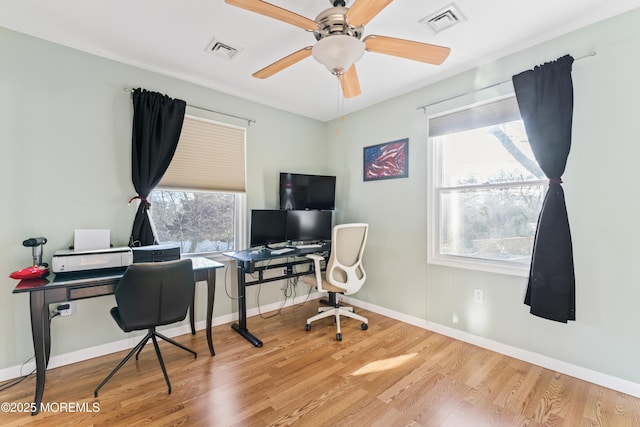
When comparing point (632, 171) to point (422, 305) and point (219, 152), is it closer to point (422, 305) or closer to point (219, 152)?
point (422, 305)

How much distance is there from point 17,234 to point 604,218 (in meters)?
4.28

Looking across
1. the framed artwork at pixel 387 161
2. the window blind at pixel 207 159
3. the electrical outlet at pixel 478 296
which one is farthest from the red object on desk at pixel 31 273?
the electrical outlet at pixel 478 296

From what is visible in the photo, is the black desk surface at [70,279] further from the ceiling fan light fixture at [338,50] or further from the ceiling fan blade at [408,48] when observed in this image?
the ceiling fan blade at [408,48]

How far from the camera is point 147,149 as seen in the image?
2562 mm

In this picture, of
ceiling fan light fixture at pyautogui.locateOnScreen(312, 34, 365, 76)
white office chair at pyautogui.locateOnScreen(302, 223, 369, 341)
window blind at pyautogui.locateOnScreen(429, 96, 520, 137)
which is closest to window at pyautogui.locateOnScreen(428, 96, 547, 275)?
window blind at pyautogui.locateOnScreen(429, 96, 520, 137)

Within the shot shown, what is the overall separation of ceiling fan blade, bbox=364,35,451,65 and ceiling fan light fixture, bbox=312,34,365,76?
0.13 m

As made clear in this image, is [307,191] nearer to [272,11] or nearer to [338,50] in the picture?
[338,50]

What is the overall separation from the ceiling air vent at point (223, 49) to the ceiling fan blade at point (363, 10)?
1208 millimetres

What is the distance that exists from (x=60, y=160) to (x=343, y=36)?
2.39 m

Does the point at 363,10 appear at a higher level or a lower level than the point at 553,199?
higher

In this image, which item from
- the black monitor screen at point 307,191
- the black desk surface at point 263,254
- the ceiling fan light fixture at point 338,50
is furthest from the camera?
the black monitor screen at point 307,191

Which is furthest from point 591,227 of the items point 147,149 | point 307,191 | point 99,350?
point 99,350

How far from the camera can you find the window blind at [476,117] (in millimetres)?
2414

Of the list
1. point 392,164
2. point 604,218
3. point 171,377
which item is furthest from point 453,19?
point 171,377
